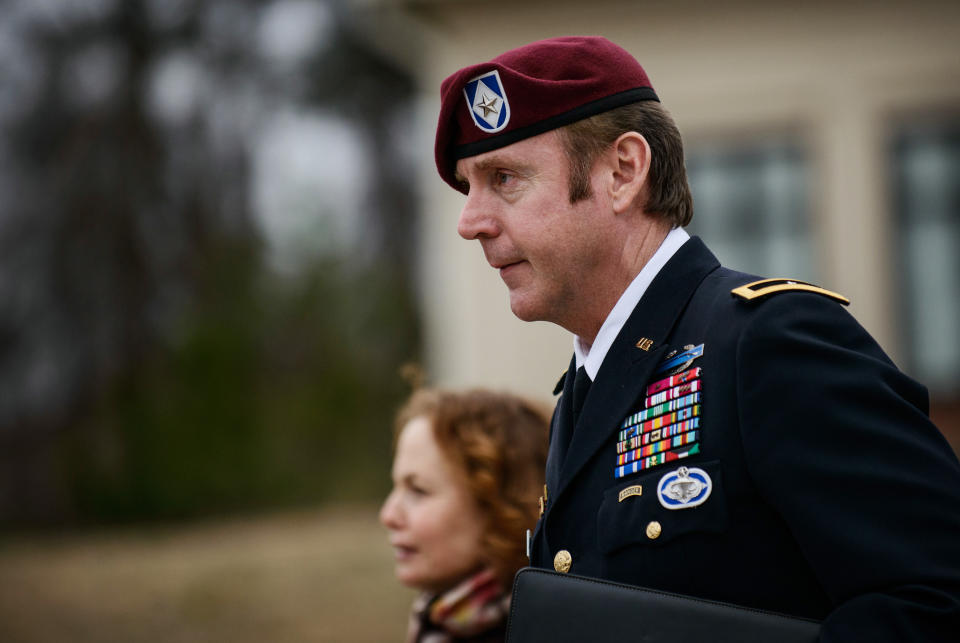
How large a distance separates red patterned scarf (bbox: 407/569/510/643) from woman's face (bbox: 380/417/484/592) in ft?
0.17

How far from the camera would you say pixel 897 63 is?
20.0 ft

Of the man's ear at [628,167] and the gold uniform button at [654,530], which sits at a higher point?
the man's ear at [628,167]

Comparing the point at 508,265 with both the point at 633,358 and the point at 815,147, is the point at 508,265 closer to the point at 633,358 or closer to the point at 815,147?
the point at 633,358

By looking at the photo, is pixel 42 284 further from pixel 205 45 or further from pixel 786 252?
pixel 786 252

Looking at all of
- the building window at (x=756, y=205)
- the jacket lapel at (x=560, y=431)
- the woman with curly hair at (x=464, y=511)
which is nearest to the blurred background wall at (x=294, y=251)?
the building window at (x=756, y=205)

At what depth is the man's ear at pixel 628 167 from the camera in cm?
188

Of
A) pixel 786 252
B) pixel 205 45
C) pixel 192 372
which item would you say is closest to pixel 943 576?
pixel 786 252

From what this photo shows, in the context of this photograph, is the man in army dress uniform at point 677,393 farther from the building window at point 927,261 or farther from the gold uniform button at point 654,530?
the building window at point 927,261

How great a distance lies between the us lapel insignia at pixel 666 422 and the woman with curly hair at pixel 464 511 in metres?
1.03

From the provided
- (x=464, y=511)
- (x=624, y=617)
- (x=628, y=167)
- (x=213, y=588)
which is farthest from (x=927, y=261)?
(x=213, y=588)

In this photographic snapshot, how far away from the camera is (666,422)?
5.53 ft

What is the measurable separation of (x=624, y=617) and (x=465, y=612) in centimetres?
123

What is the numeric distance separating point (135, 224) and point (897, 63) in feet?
35.4

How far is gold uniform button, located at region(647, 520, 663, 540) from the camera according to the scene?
1.60 meters
